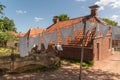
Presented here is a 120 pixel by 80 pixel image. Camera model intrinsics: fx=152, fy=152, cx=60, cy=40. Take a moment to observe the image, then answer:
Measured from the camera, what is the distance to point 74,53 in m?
20.2

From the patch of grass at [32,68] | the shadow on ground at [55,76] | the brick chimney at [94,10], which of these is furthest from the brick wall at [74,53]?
the brick chimney at [94,10]

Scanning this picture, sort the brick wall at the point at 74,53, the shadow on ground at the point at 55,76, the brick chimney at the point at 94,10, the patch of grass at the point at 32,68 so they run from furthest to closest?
the brick chimney at the point at 94,10, the brick wall at the point at 74,53, the patch of grass at the point at 32,68, the shadow on ground at the point at 55,76

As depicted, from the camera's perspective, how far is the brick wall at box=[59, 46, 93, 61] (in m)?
18.6

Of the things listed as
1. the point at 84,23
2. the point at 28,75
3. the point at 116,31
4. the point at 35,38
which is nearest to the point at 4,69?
the point at 28,75

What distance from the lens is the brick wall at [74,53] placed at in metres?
18.6

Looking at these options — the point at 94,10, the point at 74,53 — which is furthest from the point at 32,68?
the point at 94,10

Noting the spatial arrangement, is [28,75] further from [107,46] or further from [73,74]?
[107,46]

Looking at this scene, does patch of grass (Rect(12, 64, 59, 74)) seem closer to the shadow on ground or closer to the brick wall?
the shadow on ground

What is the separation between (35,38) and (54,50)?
10.3m

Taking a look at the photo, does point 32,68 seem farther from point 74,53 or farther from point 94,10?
point 94,10

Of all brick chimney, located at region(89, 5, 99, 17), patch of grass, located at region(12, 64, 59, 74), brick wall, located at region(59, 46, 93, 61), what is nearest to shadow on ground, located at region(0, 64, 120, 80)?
patch of grass, located at region(12, 64, 59, 74)

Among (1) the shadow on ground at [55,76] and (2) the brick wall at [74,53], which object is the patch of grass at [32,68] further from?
(2) the brick wall at [74,53]

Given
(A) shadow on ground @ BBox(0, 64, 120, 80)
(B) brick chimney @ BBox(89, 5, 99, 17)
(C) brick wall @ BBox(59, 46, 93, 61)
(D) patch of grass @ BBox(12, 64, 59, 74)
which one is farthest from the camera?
(B) brick chimney @ BBox(89, 5, 99, 17)

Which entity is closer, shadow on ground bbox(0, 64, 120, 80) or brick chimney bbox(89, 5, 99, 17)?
shadow on ground bbox(0, 64, 120, 80)
